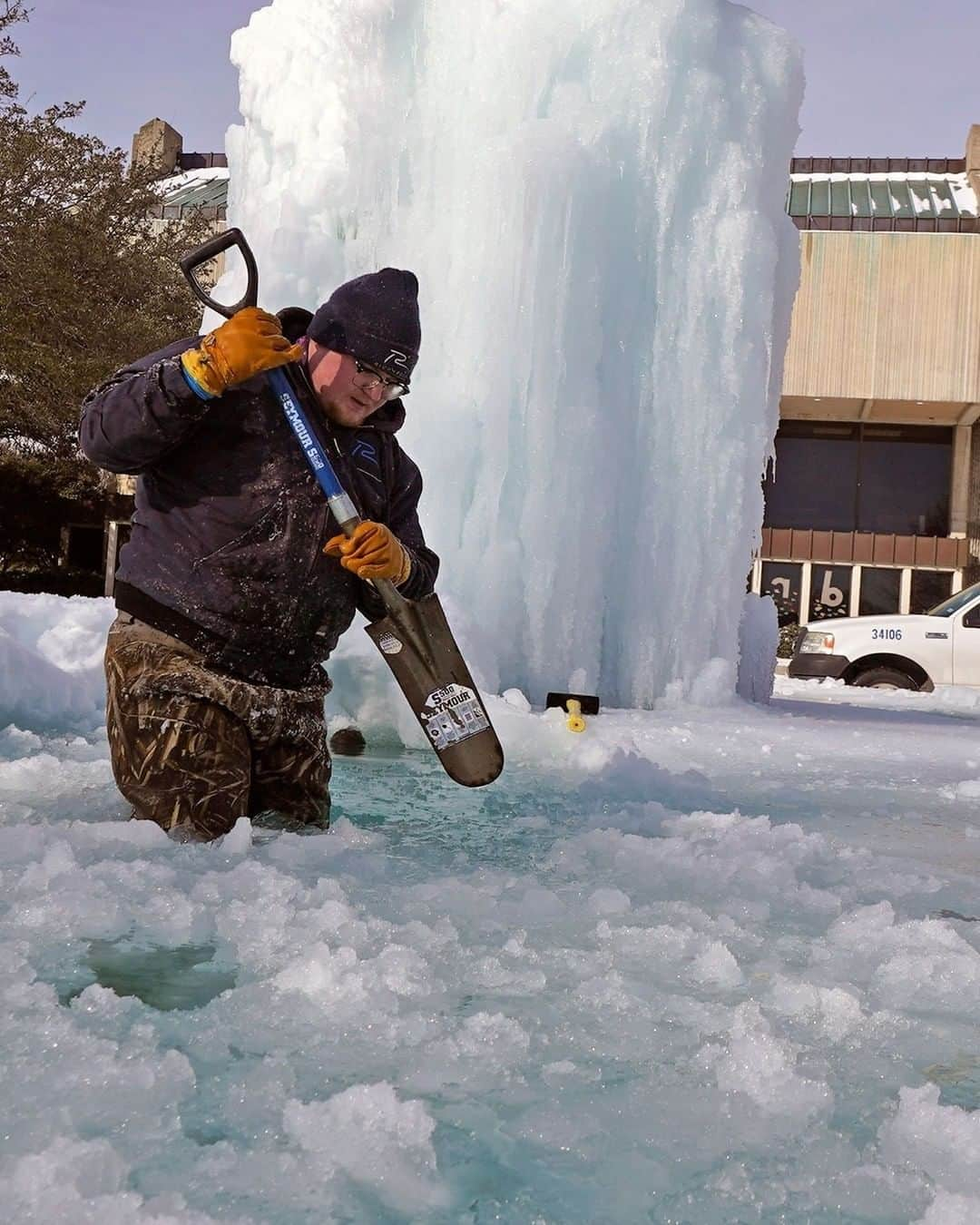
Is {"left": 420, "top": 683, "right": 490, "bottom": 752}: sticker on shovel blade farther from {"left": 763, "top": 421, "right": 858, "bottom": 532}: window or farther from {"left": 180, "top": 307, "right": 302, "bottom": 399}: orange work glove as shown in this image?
{"left": 763, "top": 421, "right": 858, "bottom": 532}: window

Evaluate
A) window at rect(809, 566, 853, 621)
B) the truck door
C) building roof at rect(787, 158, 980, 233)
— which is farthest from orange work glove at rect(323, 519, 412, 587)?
building roof at rect(787, 158, 980, 233)

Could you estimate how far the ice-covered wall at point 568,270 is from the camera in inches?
366

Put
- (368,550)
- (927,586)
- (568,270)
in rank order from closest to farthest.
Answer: (368,550), (568,270), (927,586)

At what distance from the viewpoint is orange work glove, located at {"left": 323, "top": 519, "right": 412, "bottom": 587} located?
3.20 m

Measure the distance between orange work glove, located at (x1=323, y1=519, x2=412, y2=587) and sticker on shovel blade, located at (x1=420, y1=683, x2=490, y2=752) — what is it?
52 cm

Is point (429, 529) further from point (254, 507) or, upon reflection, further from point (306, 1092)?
point (306, 1092)

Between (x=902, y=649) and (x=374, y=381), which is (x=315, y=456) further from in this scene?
(x=902, y=649)

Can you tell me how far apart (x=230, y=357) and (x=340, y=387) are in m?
0.45

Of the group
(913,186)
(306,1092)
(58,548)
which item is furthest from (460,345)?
(913,186)

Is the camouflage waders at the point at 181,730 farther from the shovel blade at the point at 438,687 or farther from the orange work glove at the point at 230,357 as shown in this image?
the orange work glove at the point at 230,357

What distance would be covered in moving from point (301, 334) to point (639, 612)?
6338 mm

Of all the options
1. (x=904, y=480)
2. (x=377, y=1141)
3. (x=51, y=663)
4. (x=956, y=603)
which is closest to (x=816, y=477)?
(x=904, y=480)

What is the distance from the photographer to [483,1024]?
7.02ft

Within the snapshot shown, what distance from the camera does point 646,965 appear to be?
256cm
